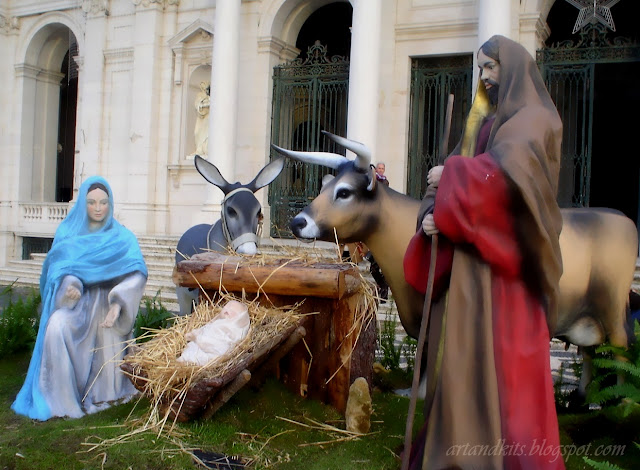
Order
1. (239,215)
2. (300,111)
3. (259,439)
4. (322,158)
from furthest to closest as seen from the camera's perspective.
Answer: (300,111) → (239,215) → (322,158) → (259,439)

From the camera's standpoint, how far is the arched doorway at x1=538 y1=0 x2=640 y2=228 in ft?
39.5

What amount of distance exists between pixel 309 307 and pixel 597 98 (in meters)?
16.1

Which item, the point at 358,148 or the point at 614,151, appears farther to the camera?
the point at 614,151

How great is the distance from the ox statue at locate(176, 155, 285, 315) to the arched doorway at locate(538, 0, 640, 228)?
8.07m

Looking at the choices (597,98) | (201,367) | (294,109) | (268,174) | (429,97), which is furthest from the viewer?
(597,98)

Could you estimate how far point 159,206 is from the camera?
15.7 m

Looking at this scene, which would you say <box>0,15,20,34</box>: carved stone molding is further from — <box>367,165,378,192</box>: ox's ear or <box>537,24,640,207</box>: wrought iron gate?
<box>367,165,378,192</box>: ox's ear

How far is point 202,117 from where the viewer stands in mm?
15609

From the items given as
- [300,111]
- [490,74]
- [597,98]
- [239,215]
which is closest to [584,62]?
[597,98]

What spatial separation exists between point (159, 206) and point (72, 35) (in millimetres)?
6608

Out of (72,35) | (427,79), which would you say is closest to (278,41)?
(427,79)

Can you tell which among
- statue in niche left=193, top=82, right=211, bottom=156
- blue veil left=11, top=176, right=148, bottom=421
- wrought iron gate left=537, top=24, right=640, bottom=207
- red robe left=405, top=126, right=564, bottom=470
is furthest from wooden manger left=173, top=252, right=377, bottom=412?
statue in niche left=193, top=82, right=211, bottom=156

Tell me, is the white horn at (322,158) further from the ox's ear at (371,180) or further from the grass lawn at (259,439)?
the grass lawn at (259,439)

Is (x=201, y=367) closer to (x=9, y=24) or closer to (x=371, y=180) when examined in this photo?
(x=371, y=180)
